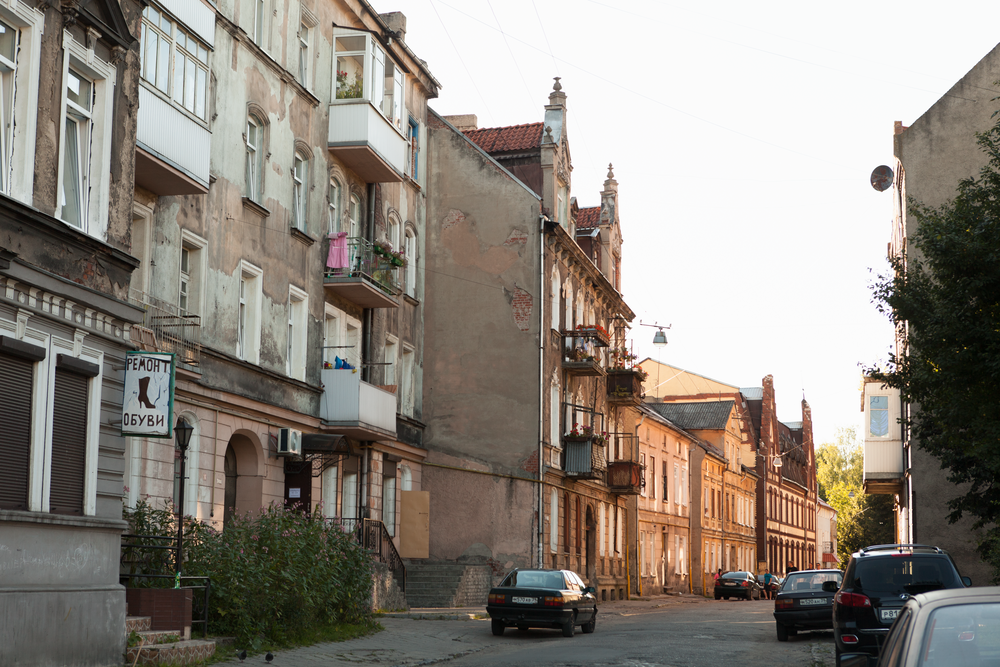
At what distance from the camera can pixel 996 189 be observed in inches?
653

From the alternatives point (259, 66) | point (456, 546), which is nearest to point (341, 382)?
point (259, 66)

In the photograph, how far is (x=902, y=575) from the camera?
47.2ft

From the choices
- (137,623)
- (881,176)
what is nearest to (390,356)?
(137,623)

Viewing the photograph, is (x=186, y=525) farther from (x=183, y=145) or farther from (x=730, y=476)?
(x=730, y=476)

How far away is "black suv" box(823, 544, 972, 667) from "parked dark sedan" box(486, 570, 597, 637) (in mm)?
8828

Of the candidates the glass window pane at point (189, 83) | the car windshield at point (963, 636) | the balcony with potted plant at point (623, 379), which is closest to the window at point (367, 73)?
the glass window pane at point (189, 83)

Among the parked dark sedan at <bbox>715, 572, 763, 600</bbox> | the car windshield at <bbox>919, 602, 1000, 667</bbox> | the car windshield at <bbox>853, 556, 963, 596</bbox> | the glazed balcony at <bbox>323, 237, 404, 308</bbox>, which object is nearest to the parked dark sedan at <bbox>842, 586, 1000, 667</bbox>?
the car windshield at <bbox>919, 602, 1000, 667</bbox>

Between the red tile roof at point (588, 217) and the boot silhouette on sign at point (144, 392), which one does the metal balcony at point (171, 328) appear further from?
the red tile roof at point (588, 217)

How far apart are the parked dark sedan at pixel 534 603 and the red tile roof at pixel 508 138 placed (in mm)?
18774

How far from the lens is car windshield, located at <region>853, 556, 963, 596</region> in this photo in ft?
47.0

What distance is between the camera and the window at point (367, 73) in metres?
27.3

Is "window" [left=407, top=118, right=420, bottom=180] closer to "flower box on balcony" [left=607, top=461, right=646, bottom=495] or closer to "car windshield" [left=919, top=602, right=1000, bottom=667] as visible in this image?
"flower box on balcony" [left=607, top=461, right=646, bottom=495]

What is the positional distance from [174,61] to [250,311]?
5532 mm

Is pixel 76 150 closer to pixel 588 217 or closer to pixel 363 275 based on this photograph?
pixel 363 275
